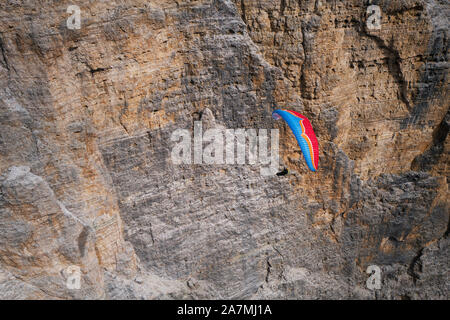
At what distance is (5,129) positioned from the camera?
25.6ft

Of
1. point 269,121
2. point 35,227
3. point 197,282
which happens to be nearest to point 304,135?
point 269,121

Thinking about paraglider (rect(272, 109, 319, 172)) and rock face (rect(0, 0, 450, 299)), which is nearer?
rock face (rect(0, 0, 450, 299))

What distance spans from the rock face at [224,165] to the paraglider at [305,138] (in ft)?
4.24

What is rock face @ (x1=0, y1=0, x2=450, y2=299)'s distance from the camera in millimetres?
8094

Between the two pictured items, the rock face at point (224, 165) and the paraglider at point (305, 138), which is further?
the paraglider at point (305, 138)

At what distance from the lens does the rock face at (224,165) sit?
809 centimetres

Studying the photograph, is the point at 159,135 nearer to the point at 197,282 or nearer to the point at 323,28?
the point at 197,282

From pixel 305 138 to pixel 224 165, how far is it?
230 centimetres

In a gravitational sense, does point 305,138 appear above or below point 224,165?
above

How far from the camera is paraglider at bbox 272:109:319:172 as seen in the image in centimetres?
863

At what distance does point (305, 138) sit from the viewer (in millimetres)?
8703

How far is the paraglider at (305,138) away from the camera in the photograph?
8.63 m

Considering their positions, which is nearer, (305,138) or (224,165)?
(305,138)

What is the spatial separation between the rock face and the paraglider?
1.29 meters
